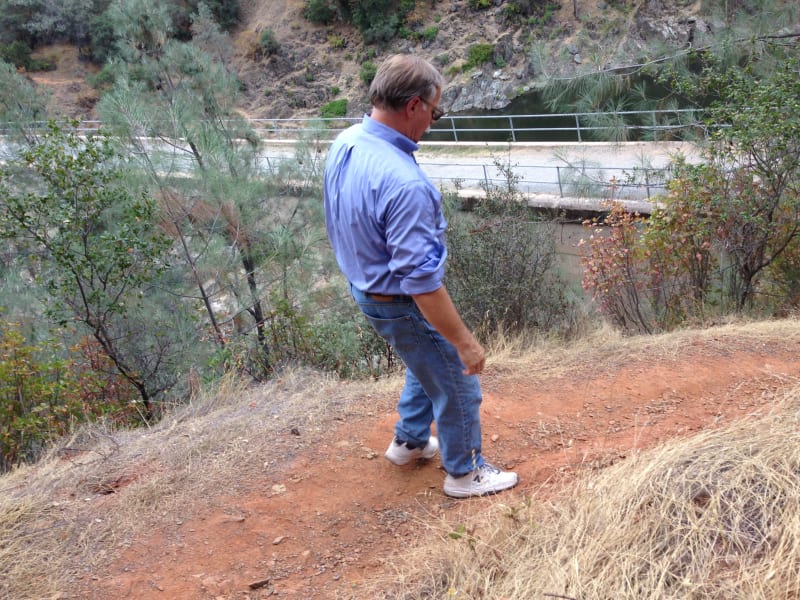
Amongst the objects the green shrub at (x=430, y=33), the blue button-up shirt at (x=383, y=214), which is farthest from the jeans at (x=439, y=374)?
the green shrub at (x=430, y=33)

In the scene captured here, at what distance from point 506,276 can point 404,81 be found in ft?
19.0

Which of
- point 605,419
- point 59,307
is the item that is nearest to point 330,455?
point 605,419

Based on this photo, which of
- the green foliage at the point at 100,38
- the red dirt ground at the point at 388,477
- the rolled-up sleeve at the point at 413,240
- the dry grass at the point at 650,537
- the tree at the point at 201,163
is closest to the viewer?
the dry grass at the point at 650,537

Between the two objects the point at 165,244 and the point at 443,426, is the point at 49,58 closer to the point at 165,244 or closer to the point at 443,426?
the point at 165,244

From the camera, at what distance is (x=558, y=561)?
2.22 meters

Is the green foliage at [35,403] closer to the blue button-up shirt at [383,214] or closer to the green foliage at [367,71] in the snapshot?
the blue button-up shirt at [383,214]

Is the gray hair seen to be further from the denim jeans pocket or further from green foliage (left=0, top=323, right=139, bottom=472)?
green foliage (left=0, top=323, right=139, bottom=472)

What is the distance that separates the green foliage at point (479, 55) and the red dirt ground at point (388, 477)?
2975 centimetres

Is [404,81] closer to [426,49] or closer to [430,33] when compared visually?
[426,49]

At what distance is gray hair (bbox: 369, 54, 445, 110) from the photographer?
2.52m

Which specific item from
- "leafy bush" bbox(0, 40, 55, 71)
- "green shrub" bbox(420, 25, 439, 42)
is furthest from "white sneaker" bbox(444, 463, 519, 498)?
"leafy bush" bbox(0, 40, 55, 71)

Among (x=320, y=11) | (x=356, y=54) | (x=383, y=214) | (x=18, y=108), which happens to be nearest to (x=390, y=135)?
(x=383, y=214)

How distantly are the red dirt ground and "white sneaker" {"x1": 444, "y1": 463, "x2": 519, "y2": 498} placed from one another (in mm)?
46

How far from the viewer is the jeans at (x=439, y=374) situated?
8.93 feet
